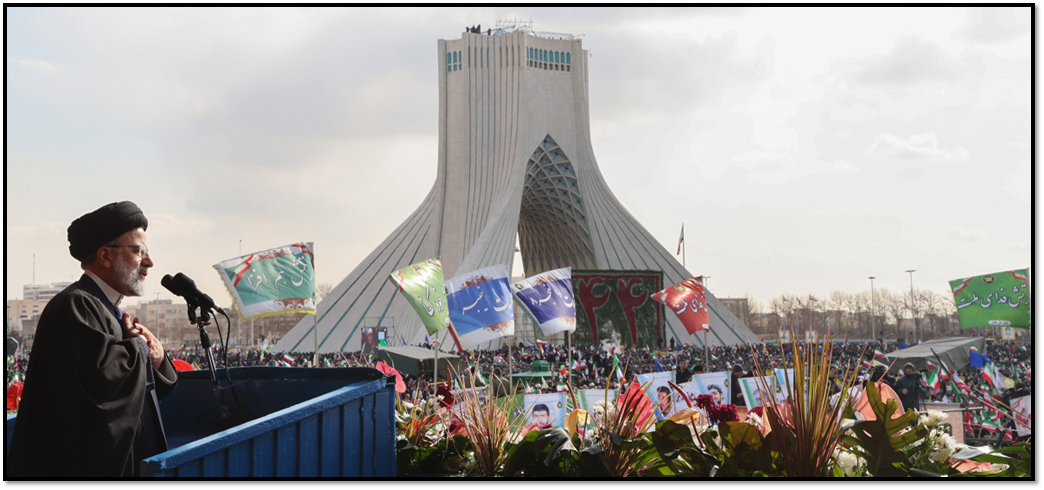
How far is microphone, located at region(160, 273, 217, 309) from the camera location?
2.33 m

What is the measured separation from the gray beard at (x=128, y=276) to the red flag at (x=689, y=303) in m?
11.3

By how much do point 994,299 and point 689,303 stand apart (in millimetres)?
4595

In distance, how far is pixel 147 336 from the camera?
223 cm

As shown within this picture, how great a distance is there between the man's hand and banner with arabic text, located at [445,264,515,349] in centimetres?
656

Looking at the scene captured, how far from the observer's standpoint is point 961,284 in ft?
35.8

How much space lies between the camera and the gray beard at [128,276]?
2277 mm

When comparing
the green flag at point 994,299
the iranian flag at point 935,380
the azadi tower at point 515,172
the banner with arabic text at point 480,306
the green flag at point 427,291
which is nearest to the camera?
the green flag at point 427,291

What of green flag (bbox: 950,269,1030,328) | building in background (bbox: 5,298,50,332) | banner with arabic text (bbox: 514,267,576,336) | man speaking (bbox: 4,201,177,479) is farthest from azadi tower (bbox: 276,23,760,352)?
man speaking (bbox: 4,201,177,479)

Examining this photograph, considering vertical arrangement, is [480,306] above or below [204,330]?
below

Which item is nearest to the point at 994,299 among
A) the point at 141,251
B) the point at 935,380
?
the point at 935,380

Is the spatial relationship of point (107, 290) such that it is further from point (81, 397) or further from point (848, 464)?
point (848, 464)

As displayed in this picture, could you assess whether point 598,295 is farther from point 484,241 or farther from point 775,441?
point 775,441

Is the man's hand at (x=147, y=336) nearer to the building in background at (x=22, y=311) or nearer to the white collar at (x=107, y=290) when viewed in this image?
the white collar at (x=107, y=290)

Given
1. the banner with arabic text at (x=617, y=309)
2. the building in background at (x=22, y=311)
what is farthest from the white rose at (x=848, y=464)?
the banner with arabic text at (x=617, y=309)
